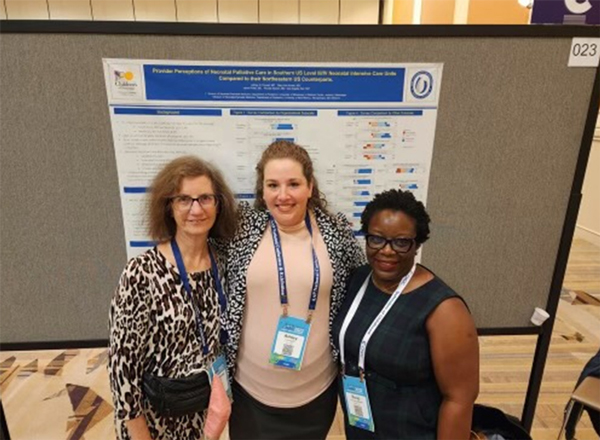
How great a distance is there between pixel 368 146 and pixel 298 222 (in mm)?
416

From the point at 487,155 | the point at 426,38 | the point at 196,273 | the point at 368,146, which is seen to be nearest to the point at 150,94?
the point at 196,273

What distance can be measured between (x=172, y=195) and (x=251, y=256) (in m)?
0.32

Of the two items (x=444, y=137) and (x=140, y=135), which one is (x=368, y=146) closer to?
(x=444, y=137)

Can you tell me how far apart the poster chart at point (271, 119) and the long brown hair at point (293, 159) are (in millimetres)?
65

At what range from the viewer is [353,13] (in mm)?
6105

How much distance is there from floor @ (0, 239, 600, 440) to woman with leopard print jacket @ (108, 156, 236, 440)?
1135mm

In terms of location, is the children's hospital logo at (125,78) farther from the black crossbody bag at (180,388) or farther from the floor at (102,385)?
the floor at (102,385)

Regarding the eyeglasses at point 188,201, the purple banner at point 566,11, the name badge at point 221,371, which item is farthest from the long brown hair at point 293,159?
the purple banner at point 566,11

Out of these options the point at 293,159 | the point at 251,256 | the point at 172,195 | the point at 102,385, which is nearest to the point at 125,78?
the point at 172,195

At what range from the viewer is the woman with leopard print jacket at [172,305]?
1.21m

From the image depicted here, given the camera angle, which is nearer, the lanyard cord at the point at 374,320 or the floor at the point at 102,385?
the lanyard cord at the point at 374,320

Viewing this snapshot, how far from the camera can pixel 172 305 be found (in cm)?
123

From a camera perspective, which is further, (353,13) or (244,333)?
(353,13)

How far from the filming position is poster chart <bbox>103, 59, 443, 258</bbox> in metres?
1.40
